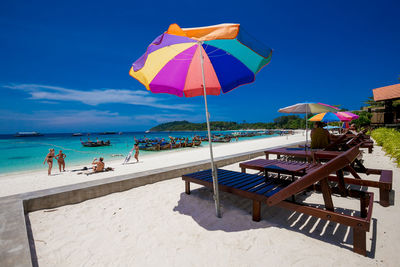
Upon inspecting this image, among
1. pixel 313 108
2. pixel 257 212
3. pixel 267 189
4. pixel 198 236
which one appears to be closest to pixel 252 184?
pixel 267 189

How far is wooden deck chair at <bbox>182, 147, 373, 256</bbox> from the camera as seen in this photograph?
1.83 meters

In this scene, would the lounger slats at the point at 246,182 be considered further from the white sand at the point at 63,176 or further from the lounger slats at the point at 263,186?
the white sand at the point at 63,176

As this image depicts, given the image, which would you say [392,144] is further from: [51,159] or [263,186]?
→ [51,159]

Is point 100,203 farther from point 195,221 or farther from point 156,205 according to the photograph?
point 195,221

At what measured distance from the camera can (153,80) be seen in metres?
2.99

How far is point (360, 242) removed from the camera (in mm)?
1833

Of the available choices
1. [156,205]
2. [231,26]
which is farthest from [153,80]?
[156,205]

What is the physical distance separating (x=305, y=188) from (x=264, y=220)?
75cm

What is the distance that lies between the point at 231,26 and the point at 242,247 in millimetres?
2459

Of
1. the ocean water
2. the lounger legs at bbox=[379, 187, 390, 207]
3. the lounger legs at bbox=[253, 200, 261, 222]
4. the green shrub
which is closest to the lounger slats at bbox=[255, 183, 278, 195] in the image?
the lounger legs at bbox=[253, 200, 261, 222]

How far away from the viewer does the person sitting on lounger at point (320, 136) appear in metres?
5.79

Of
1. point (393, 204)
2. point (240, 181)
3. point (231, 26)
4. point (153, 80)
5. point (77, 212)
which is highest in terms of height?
point (231, 26)

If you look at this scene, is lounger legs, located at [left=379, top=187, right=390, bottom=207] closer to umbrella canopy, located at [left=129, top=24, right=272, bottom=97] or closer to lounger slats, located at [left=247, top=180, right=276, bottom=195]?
lounger slats, located at [left=247, top=180, right=276, bottom=195]

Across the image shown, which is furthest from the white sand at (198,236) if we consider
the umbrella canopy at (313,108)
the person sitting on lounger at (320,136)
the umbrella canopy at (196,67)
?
the umbrella canopy at (313,108)
